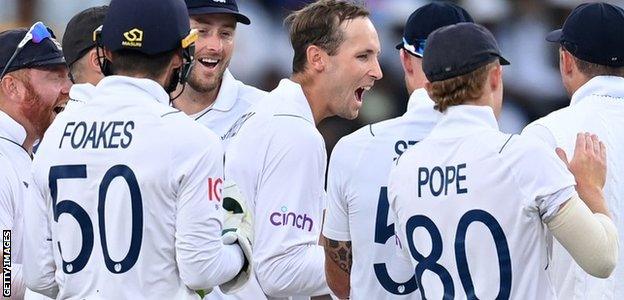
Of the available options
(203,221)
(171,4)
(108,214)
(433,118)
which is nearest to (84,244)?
(108,214)

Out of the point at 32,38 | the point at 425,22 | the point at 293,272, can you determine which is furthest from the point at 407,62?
the point at 32,38

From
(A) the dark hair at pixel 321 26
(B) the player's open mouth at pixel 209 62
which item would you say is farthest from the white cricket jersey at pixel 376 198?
(B) the player's open mouth at pixel 209 62

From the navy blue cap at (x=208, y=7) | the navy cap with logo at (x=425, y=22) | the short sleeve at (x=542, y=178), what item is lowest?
the navy blue cap at (x=208, y=7)

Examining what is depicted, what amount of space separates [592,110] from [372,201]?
3.30 feet

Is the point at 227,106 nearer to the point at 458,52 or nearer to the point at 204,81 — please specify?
the point at 204,81

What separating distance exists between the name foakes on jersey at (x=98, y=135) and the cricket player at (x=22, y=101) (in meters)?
1.16

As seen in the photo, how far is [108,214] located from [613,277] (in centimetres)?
211

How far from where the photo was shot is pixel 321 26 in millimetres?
5820

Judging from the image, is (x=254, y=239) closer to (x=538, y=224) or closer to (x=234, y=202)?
(x=234, y=202)

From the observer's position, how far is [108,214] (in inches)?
178

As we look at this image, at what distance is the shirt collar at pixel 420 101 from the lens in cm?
525

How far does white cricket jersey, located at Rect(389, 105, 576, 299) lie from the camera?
14.4ft

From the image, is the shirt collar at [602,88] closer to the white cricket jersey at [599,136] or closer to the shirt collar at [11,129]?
the white cricket jersey at [599,136]

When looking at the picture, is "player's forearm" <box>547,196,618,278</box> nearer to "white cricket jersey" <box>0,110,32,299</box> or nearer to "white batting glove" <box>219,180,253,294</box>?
"white batting glove" <box>219,180,253,294</box>
